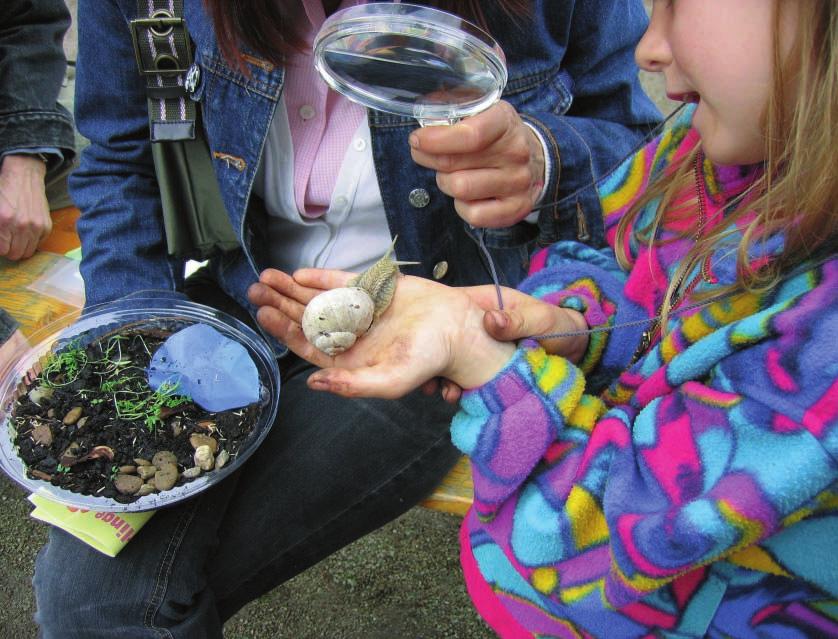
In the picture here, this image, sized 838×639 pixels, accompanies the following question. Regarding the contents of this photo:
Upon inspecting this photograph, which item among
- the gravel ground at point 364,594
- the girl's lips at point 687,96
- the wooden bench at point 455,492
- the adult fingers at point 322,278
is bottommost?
the gravel ground at point 364,594

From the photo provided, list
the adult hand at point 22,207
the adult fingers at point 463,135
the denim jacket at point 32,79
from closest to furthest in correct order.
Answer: the adult fingers at point 463,135, the adult hand at point 22,207, the denim jacket at point 32,79

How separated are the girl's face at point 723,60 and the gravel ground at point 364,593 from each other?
1565mm

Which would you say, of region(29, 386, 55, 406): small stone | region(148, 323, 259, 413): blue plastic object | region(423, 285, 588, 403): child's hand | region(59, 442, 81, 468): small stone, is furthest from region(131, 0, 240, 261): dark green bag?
region(423, 285, 588, 403): child's hand

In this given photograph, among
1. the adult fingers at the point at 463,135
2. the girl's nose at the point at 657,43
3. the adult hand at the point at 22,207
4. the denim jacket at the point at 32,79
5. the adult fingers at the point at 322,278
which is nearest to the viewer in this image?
the girl's nose at the point at 657,43

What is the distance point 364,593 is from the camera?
2.03m

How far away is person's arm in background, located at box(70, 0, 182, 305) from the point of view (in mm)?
1462

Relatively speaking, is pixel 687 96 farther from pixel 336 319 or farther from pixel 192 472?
pixel 192 472

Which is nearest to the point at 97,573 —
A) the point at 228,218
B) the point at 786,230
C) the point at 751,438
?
the point at 228,218

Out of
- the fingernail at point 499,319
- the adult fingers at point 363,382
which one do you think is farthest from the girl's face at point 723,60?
the adult fingers at point 363,382

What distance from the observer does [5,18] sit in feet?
6.87

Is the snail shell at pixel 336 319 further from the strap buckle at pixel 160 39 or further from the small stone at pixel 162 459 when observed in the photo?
the strap buckle at pixel 160 39

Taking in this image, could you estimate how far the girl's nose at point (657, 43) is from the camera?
0.91 meters

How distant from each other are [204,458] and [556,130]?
34.4 inches

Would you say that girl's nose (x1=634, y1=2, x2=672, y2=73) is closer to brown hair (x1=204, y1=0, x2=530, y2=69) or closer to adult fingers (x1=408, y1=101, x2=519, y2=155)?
adult fingers (x1=408, y1=101, x2=519, y2=155)
